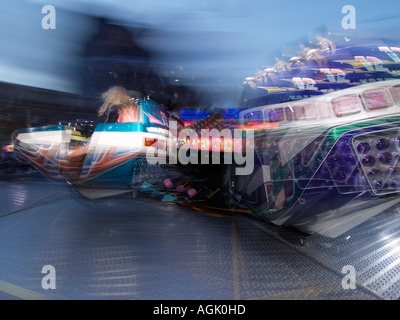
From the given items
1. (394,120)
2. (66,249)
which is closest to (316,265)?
(394,120)

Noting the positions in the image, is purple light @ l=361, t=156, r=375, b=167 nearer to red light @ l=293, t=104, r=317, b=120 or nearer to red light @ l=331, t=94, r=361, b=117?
red light @ l=331, t=94, r=361, b=117

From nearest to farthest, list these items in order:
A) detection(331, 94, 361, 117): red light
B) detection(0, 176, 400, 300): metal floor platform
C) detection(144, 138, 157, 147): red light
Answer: detection(0, 176, 400, 300): metal floor platform < detection(331, 94, 361, 117): red light < detection(144, 138, 157, 147): red light

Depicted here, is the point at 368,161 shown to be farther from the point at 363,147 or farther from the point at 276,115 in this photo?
the point at 276,115

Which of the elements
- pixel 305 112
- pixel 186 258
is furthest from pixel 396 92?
pixel 186 258

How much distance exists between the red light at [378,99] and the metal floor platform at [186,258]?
0.82 meters

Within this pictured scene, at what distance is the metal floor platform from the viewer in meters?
1.67

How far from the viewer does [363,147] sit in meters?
1.96

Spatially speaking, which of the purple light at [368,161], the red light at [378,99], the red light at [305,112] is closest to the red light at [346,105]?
the red light at [378,99]

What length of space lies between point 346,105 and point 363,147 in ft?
1.10

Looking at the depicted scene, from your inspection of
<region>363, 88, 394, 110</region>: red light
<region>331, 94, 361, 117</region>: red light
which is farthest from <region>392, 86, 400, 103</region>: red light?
<region>331, 94, 361, 117</region>: red light

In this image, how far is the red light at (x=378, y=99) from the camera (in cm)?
190

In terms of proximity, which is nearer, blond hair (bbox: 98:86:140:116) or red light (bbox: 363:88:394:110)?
red light (bbox: 363:88:394:110)

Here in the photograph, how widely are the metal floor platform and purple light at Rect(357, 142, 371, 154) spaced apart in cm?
54

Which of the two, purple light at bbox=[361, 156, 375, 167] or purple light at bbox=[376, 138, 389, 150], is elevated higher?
purple light at bbox=[376, 138, 389, 150]
